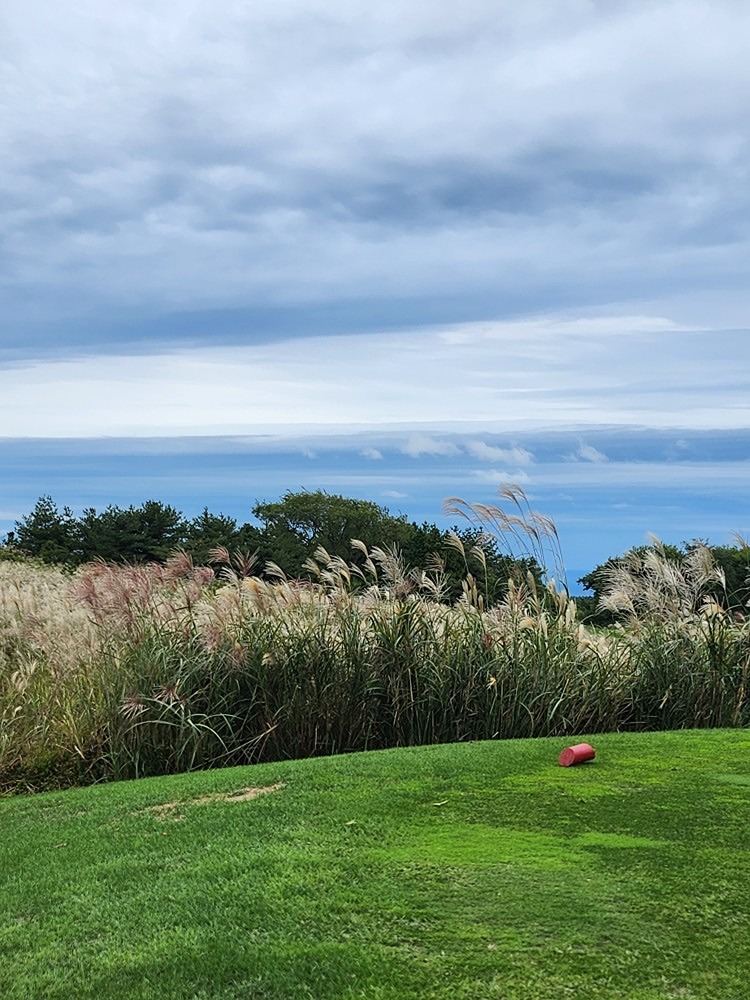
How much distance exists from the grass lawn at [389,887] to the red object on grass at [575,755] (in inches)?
4.2

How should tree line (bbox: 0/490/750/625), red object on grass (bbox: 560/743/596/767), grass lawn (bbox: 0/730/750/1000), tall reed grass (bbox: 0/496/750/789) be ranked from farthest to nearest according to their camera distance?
tree line (bbox: 0/490/750/625)
tall reed grass (bbox: 0/496/750/789)
red object on grass (bbox: 560/743/596/767)
grass lawn (bbox: 0/730/750/1000)

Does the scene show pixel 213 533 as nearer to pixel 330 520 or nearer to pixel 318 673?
pixel 330 520

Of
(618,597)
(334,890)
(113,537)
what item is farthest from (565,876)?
(113,537)

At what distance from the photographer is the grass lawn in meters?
3.05

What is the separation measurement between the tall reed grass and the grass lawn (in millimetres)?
1031

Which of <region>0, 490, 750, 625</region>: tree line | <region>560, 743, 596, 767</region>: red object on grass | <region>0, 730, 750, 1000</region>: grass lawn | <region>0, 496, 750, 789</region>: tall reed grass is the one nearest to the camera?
<region>0, 730, 750, 1000</region>: grass lawn

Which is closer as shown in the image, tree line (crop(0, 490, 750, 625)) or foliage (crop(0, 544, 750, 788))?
foliage (crop(0, 544, 750, 788))

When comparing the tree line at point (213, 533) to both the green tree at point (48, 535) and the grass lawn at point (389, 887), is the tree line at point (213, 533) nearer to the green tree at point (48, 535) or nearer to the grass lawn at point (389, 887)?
the green tree at point (48, 535)

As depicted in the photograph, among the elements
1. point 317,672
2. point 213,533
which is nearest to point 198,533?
point 213,533

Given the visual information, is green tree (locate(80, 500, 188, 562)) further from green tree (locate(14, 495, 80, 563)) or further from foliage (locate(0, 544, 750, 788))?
foliage (locate(0, 544, 750, 788))

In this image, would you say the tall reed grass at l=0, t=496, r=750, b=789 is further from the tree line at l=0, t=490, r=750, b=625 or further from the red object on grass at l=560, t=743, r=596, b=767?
the tree line at l=0, t=490, r=750, b=625

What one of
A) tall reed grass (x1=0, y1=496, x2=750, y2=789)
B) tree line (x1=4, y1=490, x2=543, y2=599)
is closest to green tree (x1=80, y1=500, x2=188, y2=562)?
tree line (x1=4, y1=490, x2=543, y2=599)

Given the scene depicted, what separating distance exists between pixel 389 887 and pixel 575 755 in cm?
229

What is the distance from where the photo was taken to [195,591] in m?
7.72
